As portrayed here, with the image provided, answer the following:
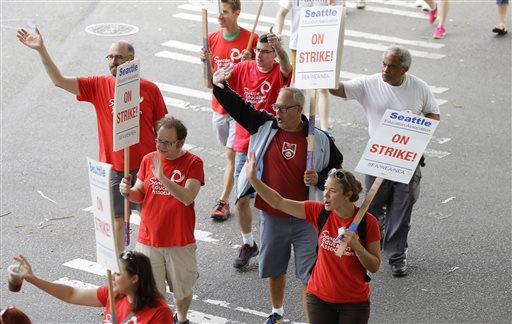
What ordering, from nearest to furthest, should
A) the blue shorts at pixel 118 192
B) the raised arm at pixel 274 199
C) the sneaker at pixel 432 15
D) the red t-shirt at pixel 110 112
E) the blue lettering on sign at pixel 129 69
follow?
the raised arm at pixel 274 199 < the blue lettering on sign at pixel 129 69 < the red t-shirt at pixel 110 112 < the blue shorts at pixel 118 192 < the sneaker at pixel 432 15

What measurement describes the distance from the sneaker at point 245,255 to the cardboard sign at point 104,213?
3411 mm

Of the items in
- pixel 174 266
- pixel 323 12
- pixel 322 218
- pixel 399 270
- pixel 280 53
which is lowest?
pixel 399 270

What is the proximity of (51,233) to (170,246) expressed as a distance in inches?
102

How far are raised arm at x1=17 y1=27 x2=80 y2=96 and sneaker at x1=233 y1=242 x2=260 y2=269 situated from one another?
2.20m

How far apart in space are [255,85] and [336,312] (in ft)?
10.5

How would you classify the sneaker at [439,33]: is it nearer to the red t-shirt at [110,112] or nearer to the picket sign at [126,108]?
the red t-shirt at [110,112]

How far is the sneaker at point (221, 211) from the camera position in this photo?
1077 cm

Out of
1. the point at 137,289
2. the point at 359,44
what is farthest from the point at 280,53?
the point at 359,44

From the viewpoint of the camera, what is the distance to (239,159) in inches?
395

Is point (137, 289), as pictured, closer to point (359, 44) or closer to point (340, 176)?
point (340, 176)

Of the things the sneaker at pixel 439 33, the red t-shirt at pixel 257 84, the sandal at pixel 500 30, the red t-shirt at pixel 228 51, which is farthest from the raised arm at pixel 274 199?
the sandal at pixel 500 30

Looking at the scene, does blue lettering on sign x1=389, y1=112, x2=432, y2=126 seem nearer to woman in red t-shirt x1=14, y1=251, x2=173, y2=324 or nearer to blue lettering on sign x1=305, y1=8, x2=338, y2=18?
blue lettering on sign x1=305, y1=8, x2=338, y2=18

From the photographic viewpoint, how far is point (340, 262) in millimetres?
7156

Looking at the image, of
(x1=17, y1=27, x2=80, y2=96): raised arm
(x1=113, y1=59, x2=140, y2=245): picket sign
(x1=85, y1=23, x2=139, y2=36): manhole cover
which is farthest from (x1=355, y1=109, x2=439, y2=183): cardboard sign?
(x1=85, y1=23, x2=139, y2=36): manhole cover
